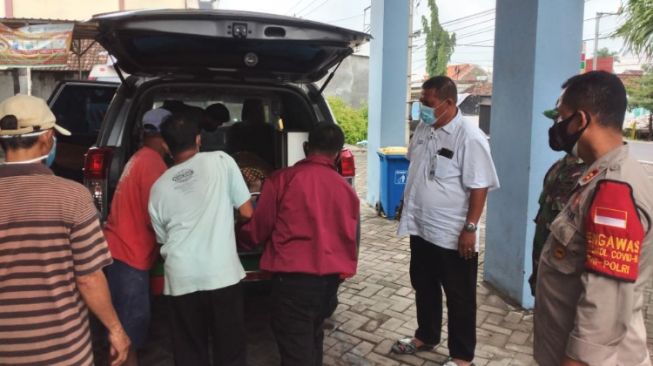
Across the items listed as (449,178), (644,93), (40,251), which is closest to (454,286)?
(449,178)

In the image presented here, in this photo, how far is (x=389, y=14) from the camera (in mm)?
7098

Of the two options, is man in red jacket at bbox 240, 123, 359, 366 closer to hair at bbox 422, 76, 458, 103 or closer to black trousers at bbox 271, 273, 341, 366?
black trousers at bbox 271, 273, 341, 366

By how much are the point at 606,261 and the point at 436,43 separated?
147 feet

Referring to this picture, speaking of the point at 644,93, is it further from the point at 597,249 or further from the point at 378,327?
the point at 597,249

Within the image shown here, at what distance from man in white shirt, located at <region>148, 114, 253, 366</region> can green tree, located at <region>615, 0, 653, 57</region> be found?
11.0m

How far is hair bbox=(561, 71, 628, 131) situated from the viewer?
1642mm

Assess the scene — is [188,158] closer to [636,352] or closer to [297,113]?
[297,113]

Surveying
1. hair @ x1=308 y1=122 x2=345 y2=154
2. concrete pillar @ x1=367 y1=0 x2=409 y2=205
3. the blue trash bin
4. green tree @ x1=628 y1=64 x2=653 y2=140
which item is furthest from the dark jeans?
green tree @ x1=628 y1=64 x2=653 y2=140

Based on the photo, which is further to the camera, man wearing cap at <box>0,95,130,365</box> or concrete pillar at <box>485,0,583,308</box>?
concrete pillar at <box>485,0,583,308</box>

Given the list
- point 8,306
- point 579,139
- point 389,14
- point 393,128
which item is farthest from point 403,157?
point 8,306

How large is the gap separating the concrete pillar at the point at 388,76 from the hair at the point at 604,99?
565 centimetres

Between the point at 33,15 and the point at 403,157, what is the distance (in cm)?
1821

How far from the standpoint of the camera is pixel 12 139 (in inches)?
70.7

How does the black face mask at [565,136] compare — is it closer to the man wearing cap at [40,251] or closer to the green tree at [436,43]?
the man wearing cap at [40,251]
